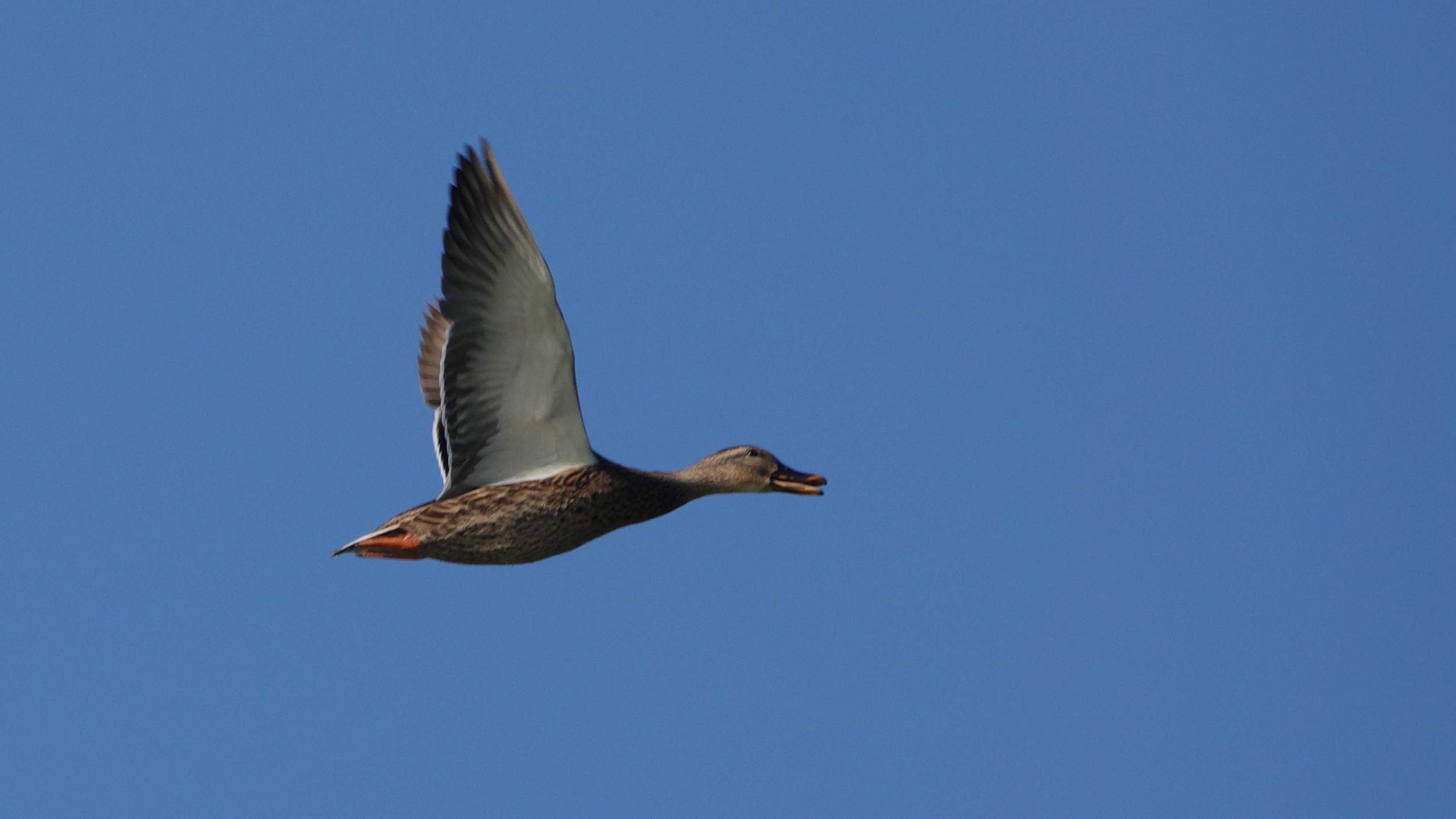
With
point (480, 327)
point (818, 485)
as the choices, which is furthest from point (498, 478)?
point (818, 485)

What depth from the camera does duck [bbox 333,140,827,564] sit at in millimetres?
12633

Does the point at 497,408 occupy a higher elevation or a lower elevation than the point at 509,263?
lower

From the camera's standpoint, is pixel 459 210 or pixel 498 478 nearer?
pixel 459 210

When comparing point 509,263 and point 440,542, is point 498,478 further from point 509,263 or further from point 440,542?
point 509,263

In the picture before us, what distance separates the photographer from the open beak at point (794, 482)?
50.8ft

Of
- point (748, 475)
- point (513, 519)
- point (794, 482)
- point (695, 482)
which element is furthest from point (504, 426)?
point (794, 482)

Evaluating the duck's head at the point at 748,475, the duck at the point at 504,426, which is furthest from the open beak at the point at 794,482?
the duck at the point at 504,426

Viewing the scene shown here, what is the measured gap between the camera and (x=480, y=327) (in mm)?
12844

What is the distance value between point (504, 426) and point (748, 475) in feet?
8.80

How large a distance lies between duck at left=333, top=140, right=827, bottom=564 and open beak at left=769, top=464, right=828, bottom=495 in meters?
1.36

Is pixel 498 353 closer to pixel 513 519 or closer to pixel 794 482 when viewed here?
pixel 513 519

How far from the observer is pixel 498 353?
13.0 meters

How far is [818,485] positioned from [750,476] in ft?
2.34

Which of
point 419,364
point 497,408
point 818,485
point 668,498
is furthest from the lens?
point 419,364
